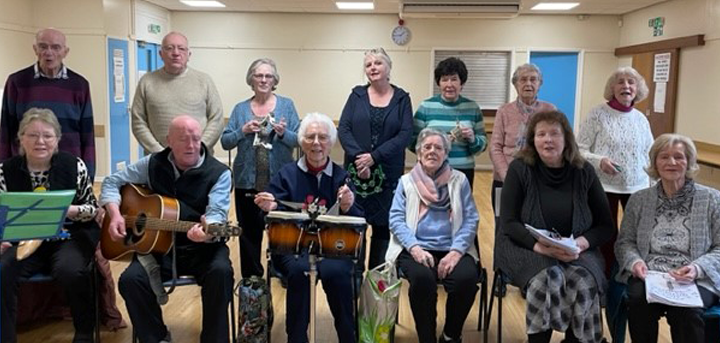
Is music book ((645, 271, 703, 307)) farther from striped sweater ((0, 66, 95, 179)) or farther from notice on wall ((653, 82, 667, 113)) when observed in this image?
notice on wall ((653, 82, 667, 113))

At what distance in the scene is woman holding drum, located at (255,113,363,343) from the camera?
270cm

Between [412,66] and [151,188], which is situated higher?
[412,66]

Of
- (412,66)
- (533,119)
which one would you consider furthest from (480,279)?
(412,66)

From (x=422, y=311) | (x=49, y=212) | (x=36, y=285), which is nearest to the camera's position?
(x=49, y=212)

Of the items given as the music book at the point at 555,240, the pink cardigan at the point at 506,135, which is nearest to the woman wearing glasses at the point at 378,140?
the pink cardigan at the point at 506,135

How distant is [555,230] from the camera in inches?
108

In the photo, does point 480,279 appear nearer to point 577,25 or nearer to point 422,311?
point 422,311

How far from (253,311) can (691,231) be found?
6.55ft

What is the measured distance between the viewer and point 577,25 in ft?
29.6

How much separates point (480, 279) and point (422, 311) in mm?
308

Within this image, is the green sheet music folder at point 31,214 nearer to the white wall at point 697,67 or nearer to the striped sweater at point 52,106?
the striped sweater at point 52,106


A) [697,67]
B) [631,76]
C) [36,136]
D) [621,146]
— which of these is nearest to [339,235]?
[36,136]

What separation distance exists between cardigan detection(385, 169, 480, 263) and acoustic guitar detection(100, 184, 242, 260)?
752 mm

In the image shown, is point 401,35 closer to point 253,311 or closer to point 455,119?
point 455,119
